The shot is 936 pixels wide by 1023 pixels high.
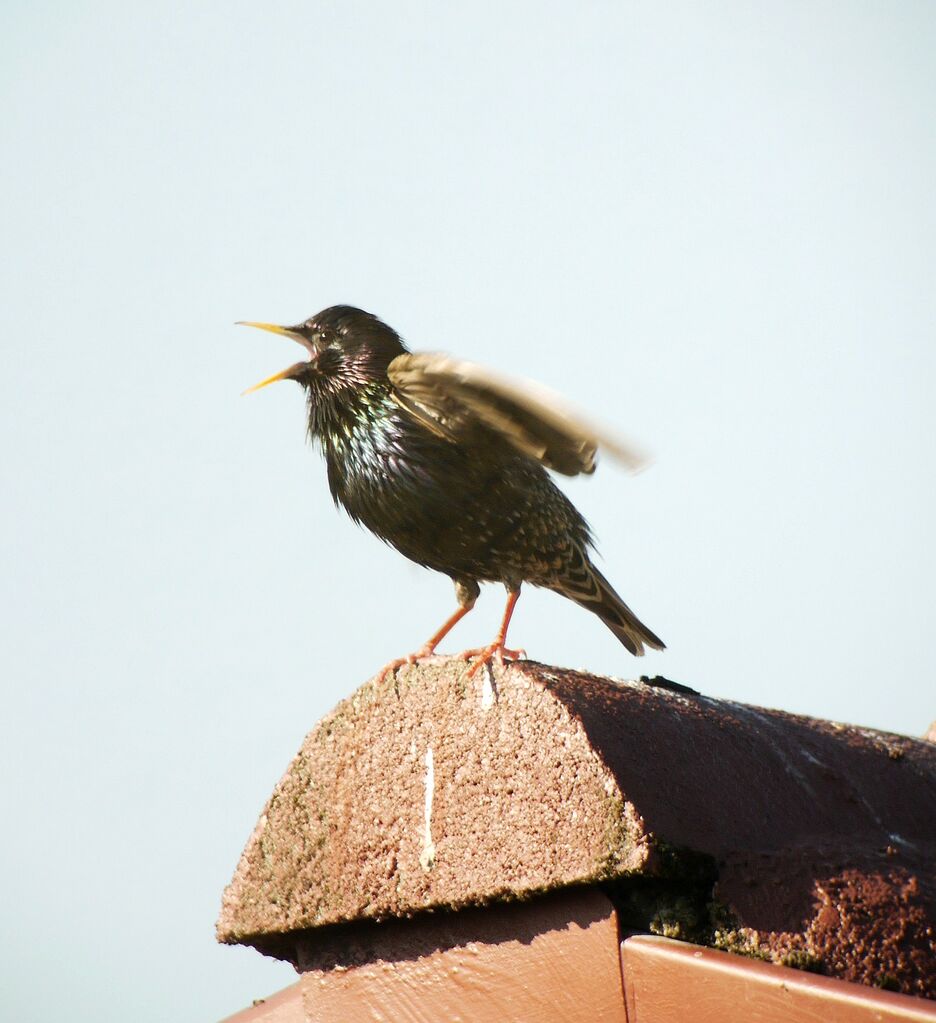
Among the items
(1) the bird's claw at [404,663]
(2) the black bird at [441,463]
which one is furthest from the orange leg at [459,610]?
(1) the bird's claw at [404,663]

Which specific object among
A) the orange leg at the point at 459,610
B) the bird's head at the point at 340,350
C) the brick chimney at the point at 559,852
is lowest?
the brick chimney at the point at 559,852

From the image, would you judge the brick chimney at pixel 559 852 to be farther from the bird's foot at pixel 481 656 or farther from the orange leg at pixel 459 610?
the orange leg at pixel 459 610

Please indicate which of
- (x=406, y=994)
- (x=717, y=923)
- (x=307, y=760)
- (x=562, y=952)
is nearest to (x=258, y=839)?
(x=307, y=760)

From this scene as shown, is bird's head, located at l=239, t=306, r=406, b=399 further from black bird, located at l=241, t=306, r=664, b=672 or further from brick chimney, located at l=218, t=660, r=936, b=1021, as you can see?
brick chimney, located at l=218, t=660, r=936, b=1021

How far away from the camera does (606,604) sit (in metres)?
4.49

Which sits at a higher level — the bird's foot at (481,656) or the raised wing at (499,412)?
the raised wing at (499,412)

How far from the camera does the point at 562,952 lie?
7.43 feet

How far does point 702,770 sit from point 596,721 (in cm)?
30

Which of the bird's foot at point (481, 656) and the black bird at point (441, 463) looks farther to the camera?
the black bird at point (441, 463)

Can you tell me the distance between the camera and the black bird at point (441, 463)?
3.40 m

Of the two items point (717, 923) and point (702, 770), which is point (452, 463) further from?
Answer: point (717, 923)

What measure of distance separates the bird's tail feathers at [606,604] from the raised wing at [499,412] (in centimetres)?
78

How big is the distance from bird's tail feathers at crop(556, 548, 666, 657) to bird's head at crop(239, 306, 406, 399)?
87 centimetres

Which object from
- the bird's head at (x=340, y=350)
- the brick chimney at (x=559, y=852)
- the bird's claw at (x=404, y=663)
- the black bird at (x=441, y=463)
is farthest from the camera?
the bird's head at (x=340, y=350)
